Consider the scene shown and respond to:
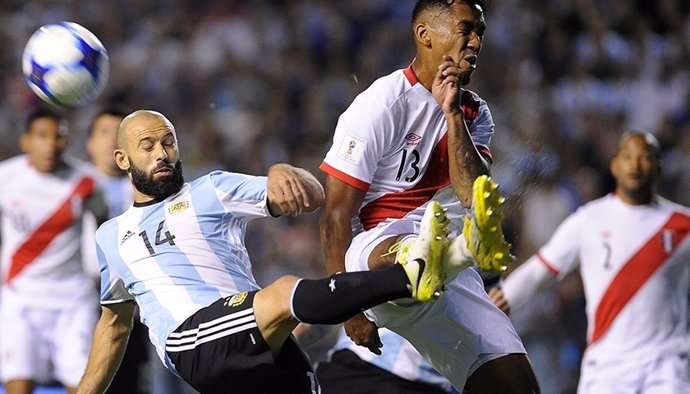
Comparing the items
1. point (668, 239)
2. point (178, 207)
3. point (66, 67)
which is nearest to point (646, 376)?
point (668, 239)

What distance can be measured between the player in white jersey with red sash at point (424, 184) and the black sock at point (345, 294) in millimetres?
459

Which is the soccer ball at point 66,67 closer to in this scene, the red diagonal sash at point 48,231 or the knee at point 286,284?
the knee at point 286,284

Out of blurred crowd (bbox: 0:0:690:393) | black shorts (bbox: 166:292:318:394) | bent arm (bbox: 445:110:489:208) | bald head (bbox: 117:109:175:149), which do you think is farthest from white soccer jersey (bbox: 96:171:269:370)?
blurred crowd (bbox: 0:0:690:393)

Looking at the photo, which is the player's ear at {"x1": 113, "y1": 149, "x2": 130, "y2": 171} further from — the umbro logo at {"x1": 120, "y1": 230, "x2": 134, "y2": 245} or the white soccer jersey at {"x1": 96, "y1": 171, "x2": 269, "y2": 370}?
the umbro logo at {"x1": 120, "y1": 230, "x2": 134, "y2": 245}

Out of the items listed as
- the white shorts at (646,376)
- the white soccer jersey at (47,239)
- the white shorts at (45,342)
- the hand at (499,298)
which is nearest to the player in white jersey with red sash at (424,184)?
the hand at (499,298)

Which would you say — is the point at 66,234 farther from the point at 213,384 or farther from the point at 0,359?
the point at 213,384

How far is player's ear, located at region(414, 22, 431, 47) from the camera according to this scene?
574 cm

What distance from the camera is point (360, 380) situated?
696 centimetres

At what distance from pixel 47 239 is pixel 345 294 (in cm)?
471

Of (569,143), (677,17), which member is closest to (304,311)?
(569,143)

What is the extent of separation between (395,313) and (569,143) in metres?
7.01

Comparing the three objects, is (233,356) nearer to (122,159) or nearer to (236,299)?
(236,299)

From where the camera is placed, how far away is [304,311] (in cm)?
507

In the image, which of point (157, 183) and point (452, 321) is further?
point (157, 183)
